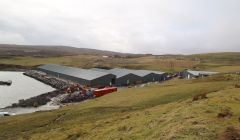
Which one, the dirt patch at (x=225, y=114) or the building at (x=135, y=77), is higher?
the dirt patch at (x=225, y=114)

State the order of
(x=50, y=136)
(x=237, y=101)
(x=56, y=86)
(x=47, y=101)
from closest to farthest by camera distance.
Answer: (x=237, y=101) → (x=50, y=136) → (x=47, y=101) → (x=56, y=86)

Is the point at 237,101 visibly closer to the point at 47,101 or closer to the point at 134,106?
the point at 134,106

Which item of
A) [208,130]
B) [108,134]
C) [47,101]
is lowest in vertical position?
[47,101]

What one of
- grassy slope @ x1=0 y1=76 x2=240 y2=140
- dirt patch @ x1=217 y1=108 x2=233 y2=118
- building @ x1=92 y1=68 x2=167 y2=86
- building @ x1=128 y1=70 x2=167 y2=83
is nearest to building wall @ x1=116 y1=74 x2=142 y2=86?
building @ x1=92 y1=68 x2=167 y2=86

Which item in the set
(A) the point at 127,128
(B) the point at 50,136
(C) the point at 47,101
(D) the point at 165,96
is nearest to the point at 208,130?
(A) the point at 127,128

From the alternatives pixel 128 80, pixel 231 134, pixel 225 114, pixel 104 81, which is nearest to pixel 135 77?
pixel 128 80

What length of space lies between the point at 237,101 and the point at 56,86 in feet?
389

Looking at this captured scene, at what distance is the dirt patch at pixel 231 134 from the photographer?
25.0 m

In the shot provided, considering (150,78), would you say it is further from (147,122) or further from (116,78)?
(147,122)

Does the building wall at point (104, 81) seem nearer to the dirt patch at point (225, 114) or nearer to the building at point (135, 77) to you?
the building at point (135, 77)

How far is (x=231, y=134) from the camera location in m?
25.7

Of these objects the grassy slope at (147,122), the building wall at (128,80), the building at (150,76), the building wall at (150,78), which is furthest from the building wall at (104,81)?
the grassy slope at (147,122)

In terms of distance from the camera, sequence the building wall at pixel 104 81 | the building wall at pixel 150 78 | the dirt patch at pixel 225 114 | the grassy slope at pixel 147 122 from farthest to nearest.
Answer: the building wall at pixel 150 78 < the building wall at pixel 104 81 < the dirt patch at pixel 225 114 < the grassy slope at pixel 147 122

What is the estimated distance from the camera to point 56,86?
150 meters
